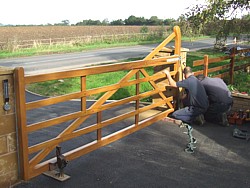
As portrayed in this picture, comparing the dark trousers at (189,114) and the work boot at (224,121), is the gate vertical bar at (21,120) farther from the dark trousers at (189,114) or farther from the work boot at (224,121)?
the work boot at (224,121)

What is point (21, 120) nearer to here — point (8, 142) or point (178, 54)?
point (8, 142)

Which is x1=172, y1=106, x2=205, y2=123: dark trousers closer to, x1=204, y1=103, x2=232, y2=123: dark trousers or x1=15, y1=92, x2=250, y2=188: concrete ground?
x1=15, y1=92, x2=250, y2=188: concrete ground

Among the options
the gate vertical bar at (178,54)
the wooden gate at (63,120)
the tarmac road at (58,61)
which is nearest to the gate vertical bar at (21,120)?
the wooden gate at (63,120)

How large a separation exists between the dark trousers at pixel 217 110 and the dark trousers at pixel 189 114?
0.45 metres

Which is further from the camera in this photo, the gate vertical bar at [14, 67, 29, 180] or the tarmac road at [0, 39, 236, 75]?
the tarmac road at [0, 39, 236, 75]

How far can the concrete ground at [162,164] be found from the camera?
15.0ft

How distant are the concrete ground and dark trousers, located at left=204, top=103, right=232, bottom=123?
20.9 inches

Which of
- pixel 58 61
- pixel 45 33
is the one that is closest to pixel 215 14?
pixel 58 61

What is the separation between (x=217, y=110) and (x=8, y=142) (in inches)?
185

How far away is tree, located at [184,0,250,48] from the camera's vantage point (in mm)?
11395

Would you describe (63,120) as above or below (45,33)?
below

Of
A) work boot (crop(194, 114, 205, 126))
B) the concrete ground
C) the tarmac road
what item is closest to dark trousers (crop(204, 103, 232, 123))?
work boot (crop(194, 114, 205, 126))

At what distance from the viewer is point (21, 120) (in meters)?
4.29

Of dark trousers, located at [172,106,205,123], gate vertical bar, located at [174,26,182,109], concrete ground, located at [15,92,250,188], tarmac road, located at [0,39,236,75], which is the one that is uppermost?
gate vertical bar, located at [174,26,182,109]
